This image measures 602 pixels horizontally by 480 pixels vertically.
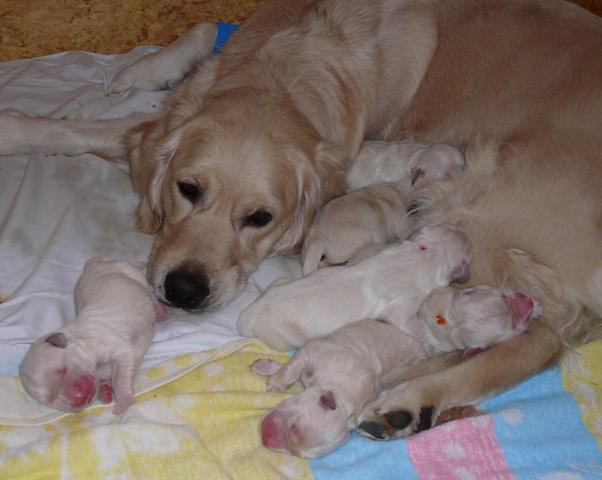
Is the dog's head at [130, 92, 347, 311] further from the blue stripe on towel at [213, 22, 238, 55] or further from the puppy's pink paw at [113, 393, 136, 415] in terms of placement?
the blue stripe on towel at [213, 22, 238, 55]

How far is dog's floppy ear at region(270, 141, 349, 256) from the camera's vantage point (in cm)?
247

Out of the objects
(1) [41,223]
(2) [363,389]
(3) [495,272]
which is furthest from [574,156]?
(1) [41,223]

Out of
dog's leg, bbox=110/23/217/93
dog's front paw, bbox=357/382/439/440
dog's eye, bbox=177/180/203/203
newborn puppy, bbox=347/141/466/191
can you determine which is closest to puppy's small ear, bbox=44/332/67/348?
dog's eye, bbox=177/180/203/203

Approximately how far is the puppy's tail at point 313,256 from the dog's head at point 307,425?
684mm

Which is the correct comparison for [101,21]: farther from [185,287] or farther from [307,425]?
[307,425]

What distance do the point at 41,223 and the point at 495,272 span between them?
1.88m

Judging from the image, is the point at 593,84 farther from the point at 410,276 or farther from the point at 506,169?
the point at 410,276

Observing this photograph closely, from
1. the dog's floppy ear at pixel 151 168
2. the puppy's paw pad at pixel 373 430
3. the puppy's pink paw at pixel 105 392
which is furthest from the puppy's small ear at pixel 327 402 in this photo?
the dog's floppy ear at pixel 151 168

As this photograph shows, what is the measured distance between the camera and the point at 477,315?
2088mm

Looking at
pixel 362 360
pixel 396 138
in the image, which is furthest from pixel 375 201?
pixel 362 360

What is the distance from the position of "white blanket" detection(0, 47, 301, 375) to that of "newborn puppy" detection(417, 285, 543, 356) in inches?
28.7

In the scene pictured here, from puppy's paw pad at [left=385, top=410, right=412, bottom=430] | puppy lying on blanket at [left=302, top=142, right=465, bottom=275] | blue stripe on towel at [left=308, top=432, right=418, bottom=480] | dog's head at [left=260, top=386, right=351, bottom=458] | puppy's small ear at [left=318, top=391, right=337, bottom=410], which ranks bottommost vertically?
blue stripe on towel at [left=308, top=432, right=418, bottom=480]

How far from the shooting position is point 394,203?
Answer: 266 cm

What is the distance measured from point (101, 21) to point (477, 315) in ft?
8.61
